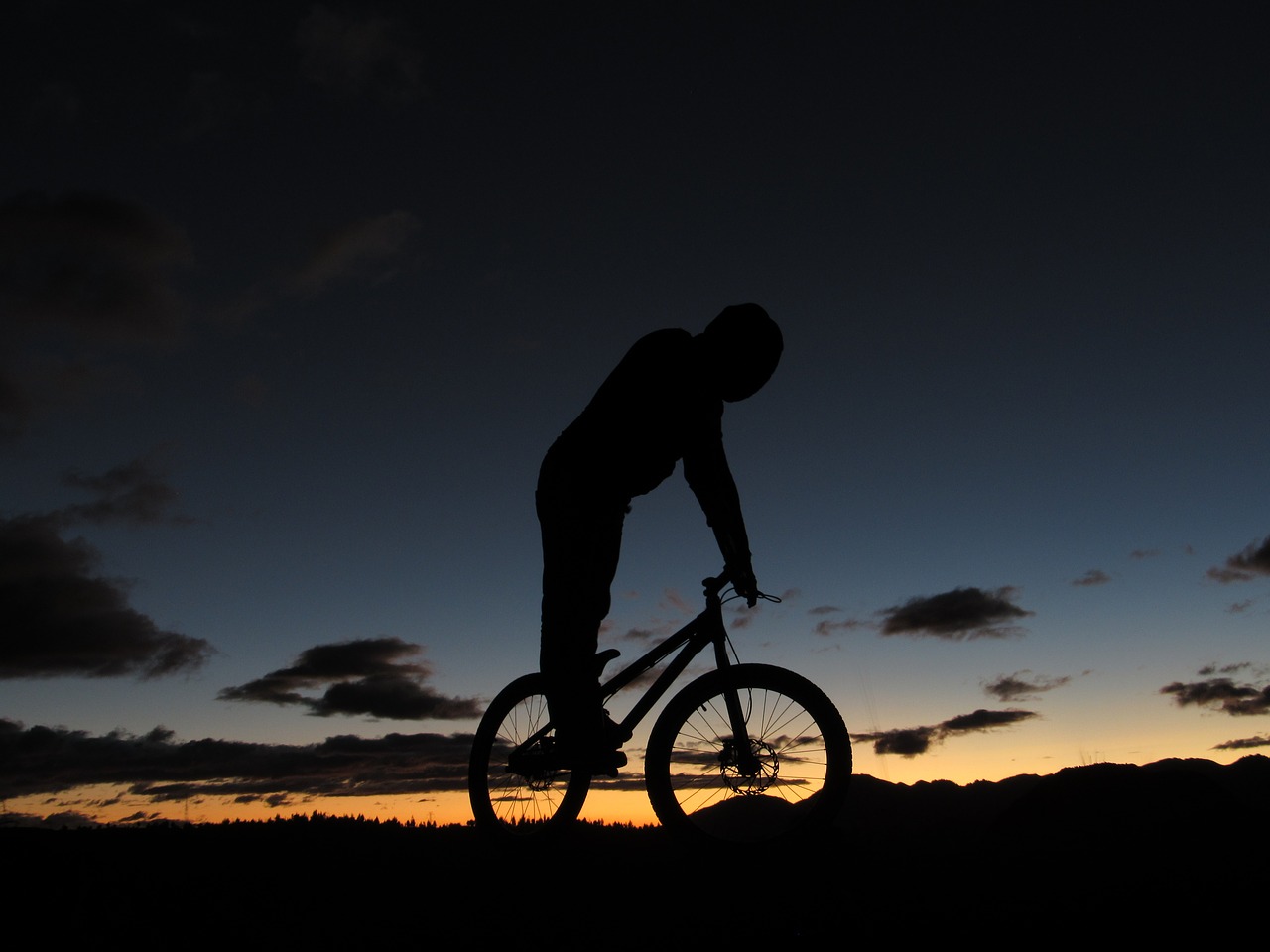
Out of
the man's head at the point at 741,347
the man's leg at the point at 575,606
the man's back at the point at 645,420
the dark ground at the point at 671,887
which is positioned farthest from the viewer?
the man's leg at the point at 575,606

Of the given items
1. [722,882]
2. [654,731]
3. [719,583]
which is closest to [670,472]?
[719,583]

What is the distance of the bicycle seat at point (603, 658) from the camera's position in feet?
20.9

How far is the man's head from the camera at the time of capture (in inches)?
235

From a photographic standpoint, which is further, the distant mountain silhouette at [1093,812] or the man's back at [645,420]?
the distant mountain silhouette at [1093,812]

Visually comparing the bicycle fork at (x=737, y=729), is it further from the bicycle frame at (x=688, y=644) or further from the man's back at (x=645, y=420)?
the man's back at (x=645, y=420)

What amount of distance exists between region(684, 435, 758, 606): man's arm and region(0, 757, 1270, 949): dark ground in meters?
1.74

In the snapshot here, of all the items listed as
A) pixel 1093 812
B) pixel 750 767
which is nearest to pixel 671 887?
pixel 750 767

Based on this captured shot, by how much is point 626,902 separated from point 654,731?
1592mm

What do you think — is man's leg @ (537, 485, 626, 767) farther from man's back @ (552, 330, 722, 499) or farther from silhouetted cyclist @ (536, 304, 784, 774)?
man's back @ (552, 330, 722, 499)

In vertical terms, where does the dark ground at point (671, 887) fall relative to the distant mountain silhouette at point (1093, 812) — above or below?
below

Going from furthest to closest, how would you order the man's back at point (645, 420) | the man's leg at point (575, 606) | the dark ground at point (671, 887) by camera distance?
the man's leg at point (575, 606), the man's back at point (645, 420), the dark ground at point (671, 887)

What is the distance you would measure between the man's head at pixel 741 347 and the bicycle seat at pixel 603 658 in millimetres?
2034

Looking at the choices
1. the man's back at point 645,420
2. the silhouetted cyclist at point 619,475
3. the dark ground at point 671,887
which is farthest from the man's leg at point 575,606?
the dark ground at point 671,887

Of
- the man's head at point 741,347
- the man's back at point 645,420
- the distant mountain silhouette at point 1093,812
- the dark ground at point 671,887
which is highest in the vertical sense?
the man's head at point 741,347
